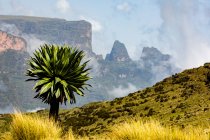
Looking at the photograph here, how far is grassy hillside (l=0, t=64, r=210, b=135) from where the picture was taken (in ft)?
139

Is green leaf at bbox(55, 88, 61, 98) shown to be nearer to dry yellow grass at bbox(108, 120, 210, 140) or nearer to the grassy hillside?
dry yellow grass at bbox(108, 120, 210, 140)

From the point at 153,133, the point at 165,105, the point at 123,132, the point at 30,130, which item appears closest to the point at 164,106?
the point at 165,105

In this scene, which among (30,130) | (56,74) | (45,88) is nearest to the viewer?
(30,130)

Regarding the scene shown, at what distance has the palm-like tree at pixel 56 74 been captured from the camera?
24.5 metres

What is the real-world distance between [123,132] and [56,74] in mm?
13309

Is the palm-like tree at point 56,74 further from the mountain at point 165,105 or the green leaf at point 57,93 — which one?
the mountain at point 165,105

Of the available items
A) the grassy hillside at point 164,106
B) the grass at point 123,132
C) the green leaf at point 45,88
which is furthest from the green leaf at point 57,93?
the grassy hillside at point 164,106

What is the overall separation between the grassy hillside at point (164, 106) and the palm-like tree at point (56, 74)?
13669 mm

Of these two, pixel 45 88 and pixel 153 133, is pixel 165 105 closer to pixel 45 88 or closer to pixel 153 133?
pixel 45 88

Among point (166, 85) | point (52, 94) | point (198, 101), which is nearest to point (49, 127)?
point (52, 94)

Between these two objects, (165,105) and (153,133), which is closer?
(153,133)

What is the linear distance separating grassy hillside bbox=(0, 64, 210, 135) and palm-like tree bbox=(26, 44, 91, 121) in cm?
1367

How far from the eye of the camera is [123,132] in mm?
12383

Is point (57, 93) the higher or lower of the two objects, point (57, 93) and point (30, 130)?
the higher
